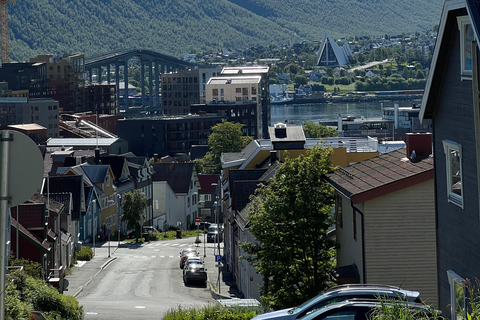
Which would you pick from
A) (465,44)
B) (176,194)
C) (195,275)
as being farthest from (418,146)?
(176,194)

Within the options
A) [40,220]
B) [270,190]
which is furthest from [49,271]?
[270,190]

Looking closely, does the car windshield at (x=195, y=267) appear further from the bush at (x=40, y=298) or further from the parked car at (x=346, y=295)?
the parked car at (x=346, y=295)

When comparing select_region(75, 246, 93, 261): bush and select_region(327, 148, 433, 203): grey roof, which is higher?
select_region(327, 148, 433, 203): grey roof

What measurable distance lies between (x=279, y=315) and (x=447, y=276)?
2305 millimetres

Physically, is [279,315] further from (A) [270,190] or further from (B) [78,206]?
(B) [78,206]

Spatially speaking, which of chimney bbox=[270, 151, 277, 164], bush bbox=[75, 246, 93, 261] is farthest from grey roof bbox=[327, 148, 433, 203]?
bush bbox=[75, 246, 93, 261]

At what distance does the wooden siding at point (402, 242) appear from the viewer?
12992 mm

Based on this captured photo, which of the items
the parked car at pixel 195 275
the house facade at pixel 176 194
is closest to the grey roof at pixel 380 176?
the parked car at pixel 195 275

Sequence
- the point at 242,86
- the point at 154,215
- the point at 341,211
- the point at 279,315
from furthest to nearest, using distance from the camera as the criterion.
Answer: the point at 242,86 → the point at 154,215 → the point at 341,211 → the point at 279,315

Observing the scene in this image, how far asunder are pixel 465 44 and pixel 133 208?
37.3 metres

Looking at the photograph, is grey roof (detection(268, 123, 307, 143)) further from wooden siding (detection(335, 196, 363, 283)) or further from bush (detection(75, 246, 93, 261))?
wooden siding (detection(335, 196, 363, 283))

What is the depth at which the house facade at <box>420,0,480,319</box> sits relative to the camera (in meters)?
8.42

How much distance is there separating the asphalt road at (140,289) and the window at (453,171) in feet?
32.4

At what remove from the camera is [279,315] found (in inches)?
327
